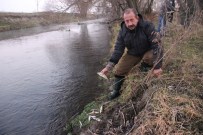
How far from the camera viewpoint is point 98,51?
539 inches

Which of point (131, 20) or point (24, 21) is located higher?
point (24, 21)

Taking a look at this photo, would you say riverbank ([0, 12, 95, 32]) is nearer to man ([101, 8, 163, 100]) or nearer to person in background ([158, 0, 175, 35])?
person in background ([158, 0, 175, 35])

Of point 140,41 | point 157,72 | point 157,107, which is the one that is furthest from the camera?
point 140,41

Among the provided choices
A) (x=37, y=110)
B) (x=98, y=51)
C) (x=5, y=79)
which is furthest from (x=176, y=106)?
(x=98, y=51)

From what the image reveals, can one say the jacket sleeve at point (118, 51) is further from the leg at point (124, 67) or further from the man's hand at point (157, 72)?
the man's hand at point (157, 72)

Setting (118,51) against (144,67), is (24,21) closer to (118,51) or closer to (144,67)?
(144,67)

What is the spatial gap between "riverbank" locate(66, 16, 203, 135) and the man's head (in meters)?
0.74

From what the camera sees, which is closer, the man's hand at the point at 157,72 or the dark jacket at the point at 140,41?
the man's hand at the point at 157,72

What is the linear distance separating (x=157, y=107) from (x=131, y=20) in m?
1.68

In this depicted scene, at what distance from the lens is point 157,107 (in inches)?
142

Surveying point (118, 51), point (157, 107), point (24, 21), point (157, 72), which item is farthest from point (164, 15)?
point (24, 21)

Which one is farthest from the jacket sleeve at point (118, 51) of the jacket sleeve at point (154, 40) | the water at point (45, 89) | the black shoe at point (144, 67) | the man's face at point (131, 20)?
the water at point (45, 89)

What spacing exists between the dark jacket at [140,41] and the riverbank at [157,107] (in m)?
0.22

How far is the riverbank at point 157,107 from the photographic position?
3.30 m
